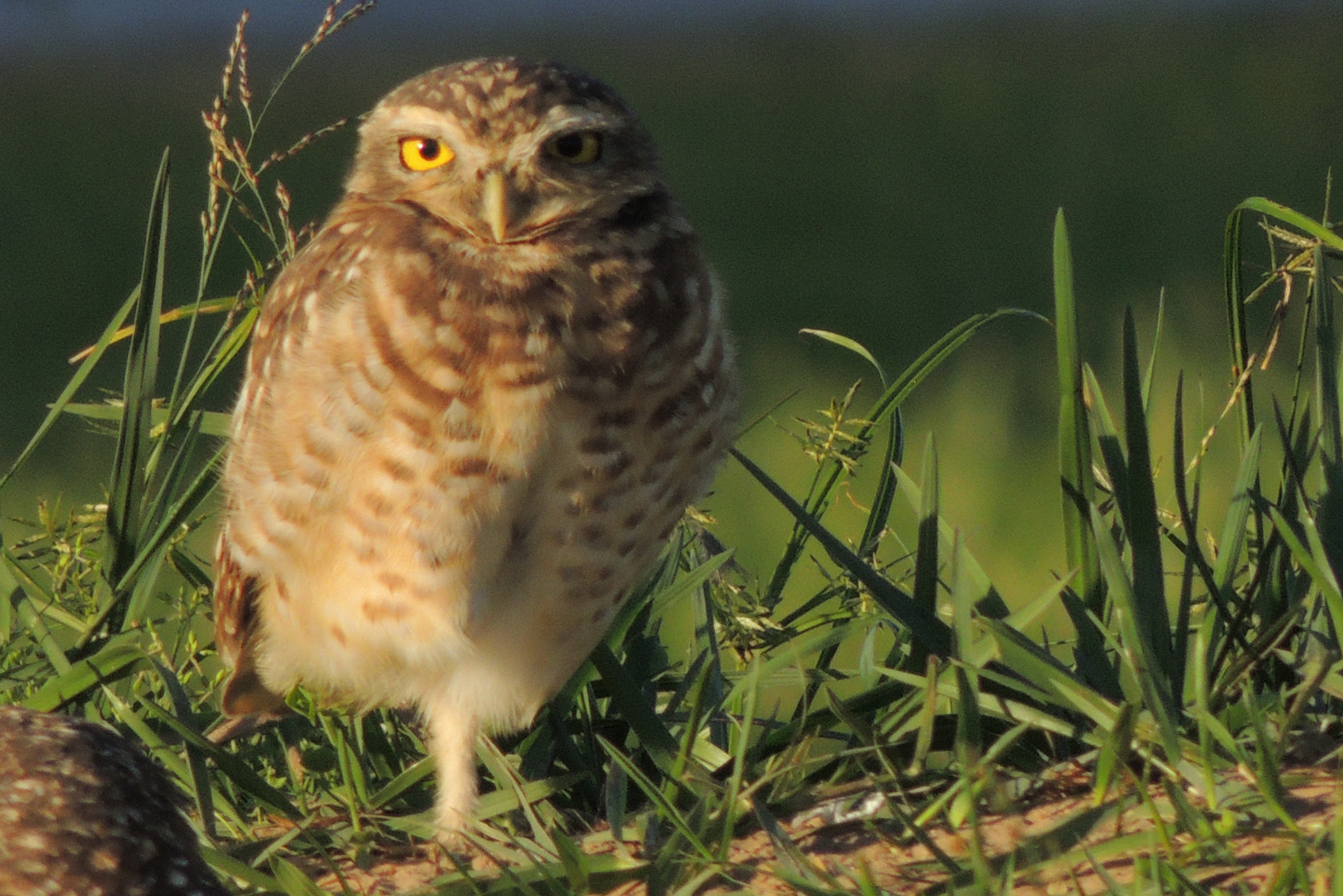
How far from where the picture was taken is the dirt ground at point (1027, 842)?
2.08 meters

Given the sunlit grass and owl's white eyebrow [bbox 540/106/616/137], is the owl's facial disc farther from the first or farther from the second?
the sunlit grass

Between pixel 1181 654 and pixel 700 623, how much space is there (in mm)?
743

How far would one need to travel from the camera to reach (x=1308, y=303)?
2.65m

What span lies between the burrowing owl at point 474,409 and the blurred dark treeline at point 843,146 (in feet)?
10.3

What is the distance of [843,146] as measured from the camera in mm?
9227

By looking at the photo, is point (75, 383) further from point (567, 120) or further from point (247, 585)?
point (567, 120)

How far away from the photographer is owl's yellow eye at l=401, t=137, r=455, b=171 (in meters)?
2.68

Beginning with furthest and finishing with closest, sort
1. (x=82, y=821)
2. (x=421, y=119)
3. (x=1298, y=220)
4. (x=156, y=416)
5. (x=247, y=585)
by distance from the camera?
(x=156, y=416)
(x=247, y=585)
(x=421, y=119)
(x=1298, y=220)
(x=82, y=821)

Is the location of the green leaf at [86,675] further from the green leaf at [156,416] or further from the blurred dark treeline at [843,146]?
the blurred dark treeline at [843,146]

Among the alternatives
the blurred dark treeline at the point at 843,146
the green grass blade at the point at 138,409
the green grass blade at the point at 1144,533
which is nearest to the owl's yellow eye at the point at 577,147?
the green grass blade at the point at 138,409

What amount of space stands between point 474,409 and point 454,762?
548 millimetres

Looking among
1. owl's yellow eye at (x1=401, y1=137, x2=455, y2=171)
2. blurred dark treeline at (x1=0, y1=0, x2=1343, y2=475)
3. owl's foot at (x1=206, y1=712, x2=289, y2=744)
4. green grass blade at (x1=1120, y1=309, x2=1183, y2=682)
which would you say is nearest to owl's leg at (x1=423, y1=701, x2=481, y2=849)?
owl's foot at (x1=206, y1=712, x2=289, y2=744)

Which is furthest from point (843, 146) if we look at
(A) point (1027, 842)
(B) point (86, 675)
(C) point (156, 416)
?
(A) point (1027, 842)

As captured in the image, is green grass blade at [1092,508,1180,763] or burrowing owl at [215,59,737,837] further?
burrowing owl at [215,59,737,837]
